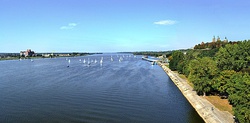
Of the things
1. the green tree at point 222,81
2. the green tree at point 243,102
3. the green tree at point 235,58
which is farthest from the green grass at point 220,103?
the green tree at point 235,58

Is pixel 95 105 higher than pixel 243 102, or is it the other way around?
pixel 243 102

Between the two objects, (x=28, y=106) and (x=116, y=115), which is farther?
(x=28, y=106)

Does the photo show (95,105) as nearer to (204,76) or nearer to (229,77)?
(204,76)

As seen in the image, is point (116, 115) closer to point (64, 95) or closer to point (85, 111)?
point (85, 111)

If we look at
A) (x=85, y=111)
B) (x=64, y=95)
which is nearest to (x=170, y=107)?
(x=85, y=111)

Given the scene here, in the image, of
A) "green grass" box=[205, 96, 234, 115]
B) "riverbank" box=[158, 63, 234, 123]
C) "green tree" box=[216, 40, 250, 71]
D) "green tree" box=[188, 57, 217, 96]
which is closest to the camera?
"riverbank" box=[158, 63, 234, 123]

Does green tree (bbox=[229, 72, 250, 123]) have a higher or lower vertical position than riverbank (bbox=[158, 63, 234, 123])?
higher

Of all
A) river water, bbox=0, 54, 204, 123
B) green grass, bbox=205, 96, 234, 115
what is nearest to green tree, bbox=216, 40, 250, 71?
river water, bbox=0, 54, 204, 123

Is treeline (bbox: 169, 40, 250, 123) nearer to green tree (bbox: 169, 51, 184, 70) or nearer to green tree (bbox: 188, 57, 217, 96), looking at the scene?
green tree (bbox: 188, 57, 217, 96)

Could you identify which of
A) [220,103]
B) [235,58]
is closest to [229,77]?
[220,103]
